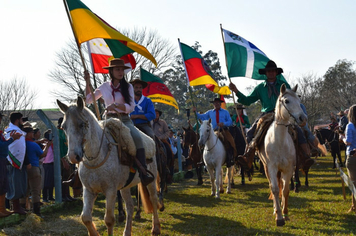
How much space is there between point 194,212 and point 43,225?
3.54 metres

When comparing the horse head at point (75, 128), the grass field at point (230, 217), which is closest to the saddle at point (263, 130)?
the grass field at point (230, 217)

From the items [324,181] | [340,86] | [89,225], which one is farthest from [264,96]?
[340,86]

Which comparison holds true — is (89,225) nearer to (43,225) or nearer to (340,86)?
(43,225)

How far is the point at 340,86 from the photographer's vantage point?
174ft

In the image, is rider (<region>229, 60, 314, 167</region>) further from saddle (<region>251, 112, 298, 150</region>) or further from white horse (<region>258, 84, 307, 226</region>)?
white horse (<region>258, 84, 307, 226</region>)

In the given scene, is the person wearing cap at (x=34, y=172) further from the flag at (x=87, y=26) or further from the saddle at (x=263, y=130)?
the saddle at (x=263, y=130)

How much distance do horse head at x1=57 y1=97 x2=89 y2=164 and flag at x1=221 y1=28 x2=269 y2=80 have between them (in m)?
6.24

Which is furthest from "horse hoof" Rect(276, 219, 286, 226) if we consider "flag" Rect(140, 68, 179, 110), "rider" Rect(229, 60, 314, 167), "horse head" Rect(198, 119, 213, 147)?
"flag" Rect(140, 68, 179, 110)

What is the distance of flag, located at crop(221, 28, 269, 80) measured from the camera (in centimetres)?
1081

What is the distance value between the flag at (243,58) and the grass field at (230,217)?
3478 millimetres

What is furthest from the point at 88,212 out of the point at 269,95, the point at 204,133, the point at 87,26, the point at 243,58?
the point at 204,133

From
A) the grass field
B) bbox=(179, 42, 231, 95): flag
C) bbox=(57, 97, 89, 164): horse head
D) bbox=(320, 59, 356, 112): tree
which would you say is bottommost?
the grass field

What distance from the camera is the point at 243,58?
1103cm

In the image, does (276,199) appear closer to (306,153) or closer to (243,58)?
(306,153)
